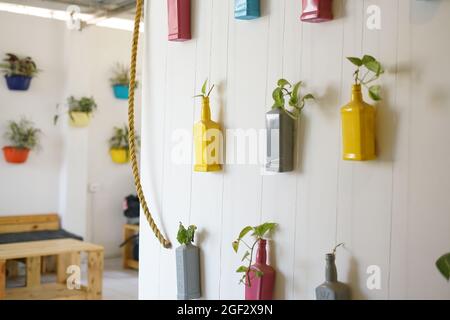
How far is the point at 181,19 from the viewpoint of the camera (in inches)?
→ 86.7

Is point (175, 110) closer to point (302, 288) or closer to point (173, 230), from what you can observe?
point (173, 230)

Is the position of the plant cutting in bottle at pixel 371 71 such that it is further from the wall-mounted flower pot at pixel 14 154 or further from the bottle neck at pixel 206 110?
the wall-mounted flower pot at pixel 14 154

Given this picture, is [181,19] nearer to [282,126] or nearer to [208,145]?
[208,145]

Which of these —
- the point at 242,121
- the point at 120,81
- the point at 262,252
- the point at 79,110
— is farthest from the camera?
the point at 120,81

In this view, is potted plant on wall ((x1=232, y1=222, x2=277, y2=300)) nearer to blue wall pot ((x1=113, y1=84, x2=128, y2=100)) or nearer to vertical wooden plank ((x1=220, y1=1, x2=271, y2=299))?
vertical wooden plank ((x1=220, y1=1, x2=271, y2=299))

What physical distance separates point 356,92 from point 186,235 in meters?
0.90

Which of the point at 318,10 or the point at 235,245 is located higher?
the point at 318,10

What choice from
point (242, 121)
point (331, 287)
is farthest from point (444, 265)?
point (242, 121)

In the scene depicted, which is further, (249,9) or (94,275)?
(94,275)

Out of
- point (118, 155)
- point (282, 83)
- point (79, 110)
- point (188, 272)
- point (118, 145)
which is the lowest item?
point (188, 272)

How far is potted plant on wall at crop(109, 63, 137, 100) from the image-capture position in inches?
259

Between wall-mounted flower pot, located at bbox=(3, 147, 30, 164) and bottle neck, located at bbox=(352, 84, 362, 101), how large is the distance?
5.09 m
